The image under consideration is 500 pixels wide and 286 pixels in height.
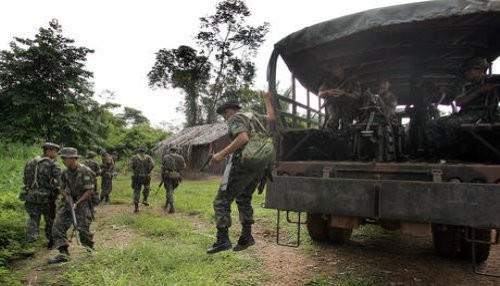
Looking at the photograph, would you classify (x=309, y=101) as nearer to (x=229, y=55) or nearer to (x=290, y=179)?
(x=290, y=179)

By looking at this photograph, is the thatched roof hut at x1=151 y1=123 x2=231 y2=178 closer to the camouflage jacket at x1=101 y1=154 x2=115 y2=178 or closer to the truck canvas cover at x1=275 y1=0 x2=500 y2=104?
the camouflage jacket at x1=101 y1=154 x2=115 y2=178

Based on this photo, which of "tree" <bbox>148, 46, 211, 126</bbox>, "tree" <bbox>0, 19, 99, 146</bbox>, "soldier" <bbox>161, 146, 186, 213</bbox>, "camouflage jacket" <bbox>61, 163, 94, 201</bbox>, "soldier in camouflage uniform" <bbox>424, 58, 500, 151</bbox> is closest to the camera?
"soldier in camouflage uniform" <bbox>424, 58, 500, 151</bbox>

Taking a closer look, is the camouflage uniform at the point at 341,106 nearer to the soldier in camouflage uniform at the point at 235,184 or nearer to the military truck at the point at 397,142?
the military truck at the point at 397,142

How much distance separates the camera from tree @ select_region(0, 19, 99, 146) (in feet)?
46.3

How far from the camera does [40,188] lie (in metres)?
6.26

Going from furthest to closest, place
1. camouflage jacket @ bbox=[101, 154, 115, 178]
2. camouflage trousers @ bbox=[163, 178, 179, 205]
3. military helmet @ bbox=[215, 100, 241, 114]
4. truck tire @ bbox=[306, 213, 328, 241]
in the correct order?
camouflage jacket @ bbox=[101, 154, 115, 178] < camouflage trousers @ bbox=[163, 178, 179, 205] < truck tire @ bbox=[306, 213, 328, 241] < military helmet @ bbox=[215, 100, 241, 114]

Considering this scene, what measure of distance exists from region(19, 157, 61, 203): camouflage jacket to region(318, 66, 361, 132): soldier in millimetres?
4336

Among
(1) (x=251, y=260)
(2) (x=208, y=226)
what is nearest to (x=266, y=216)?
(2) (x=208, y=226)

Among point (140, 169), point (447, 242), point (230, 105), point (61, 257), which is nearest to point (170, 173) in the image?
point (140, 169)

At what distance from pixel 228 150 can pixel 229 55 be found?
33596 millimetres

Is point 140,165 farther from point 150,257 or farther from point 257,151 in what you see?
point 257,151

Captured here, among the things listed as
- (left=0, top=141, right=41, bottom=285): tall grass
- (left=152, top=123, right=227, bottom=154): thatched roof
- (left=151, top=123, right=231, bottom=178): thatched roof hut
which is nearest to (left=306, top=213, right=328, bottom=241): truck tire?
(left=0, top=141, right=41, bottom=285): tall grass

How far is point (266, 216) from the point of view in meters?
8.52

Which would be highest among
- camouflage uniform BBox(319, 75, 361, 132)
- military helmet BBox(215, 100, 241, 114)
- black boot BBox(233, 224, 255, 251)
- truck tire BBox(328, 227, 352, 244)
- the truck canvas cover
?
the truck canvas cover
